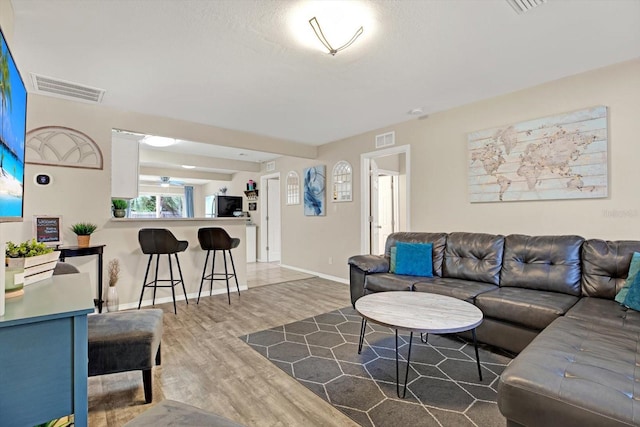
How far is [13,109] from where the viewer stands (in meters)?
1.48

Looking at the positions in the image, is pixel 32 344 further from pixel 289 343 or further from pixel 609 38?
pixel 609 38

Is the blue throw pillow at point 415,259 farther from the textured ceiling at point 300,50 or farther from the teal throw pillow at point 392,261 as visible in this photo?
the textured ceiling at point 300,50

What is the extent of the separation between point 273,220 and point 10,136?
19.5 feet

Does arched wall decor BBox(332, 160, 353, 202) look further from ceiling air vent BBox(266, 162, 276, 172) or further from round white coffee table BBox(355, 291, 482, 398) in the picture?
round white coffee table BBox(355, 291, 482, 398)

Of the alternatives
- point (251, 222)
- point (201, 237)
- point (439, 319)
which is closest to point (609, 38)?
point (439, 319)

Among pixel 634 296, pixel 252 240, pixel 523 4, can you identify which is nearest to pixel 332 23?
pixel 523 4

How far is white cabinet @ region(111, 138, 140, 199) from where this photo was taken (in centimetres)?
371

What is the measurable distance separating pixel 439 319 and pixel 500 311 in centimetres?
76

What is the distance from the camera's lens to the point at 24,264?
3.90 feet

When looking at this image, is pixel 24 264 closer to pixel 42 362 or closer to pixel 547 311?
pixel 42 362

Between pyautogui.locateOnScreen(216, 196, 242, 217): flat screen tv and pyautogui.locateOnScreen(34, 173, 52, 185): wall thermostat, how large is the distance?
4.41 meters

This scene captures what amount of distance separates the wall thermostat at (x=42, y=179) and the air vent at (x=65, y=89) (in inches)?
32.5

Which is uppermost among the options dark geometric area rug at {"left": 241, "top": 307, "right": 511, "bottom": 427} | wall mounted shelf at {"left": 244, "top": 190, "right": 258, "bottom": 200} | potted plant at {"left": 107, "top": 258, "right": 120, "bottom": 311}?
wall mounted shelf at {"left": 244, "top": 190, "right": 258, "bottom": 200}

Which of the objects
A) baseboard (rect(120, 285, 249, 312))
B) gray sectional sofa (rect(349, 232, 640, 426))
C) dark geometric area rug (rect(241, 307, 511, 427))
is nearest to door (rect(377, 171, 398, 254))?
gray sectional sofa (rect(349, 232, 640, 426))
